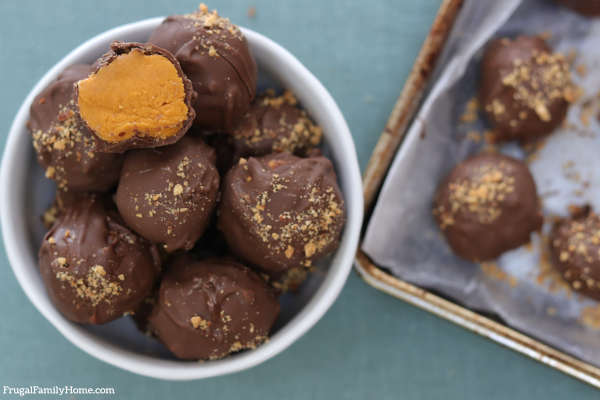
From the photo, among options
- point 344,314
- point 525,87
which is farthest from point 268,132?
point 525,87

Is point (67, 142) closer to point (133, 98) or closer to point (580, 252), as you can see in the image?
point (133, 98)

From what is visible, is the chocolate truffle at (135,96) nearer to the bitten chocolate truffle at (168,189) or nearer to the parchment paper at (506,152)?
the bitten chocolate truffle at (168,189)

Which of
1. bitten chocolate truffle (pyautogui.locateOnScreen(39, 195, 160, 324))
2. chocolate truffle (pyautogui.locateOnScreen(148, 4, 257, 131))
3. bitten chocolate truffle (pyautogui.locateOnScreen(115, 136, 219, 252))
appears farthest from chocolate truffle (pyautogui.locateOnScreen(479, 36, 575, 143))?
bitten chocolate truffle (pyautogui.locateOnScreen(39, 195, 160, 324))

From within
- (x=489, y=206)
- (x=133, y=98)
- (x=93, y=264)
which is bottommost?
(x=489, y=206)

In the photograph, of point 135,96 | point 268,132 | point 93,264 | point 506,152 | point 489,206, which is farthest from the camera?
point 506,152

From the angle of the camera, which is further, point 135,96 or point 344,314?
point 344,314

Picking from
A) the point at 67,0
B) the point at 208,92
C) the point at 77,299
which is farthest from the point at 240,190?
the point at 67,0
